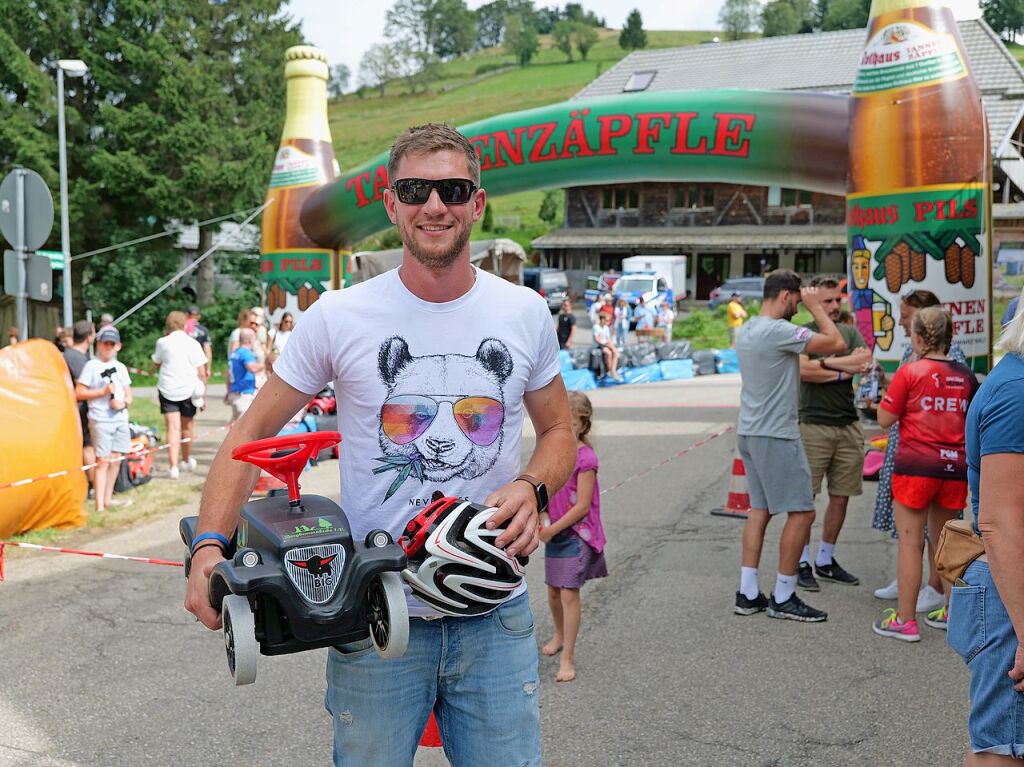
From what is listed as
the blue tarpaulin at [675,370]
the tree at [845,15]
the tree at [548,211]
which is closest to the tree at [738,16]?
the tree at [845,15]

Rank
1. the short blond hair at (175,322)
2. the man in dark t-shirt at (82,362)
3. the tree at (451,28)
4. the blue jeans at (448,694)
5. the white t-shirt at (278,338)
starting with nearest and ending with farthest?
1. the blue jeans at (448,694)
2. the man in dark t-shirt at (82,362)
3. the short blond hair at (175,322)
4. the white t-shirt at (278,338)
5. the tree at (451,28)

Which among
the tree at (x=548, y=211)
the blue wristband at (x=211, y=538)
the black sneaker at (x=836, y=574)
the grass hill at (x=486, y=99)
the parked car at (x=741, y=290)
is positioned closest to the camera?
the blue wristband at (x=211, y=538)

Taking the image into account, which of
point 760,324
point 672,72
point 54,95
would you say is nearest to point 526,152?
point 760,324

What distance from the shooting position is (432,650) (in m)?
2.24

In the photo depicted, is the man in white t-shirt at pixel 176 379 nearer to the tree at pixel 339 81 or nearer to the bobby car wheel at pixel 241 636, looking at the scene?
the bobby car wheel at pixel 241 636

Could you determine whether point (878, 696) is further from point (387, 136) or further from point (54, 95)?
point (387, 136)

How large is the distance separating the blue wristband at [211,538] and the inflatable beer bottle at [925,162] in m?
8.04

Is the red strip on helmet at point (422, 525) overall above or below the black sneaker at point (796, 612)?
above

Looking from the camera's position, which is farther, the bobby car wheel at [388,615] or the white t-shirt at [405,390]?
the white t-shirt at [405,390]

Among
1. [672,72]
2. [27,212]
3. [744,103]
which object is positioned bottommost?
[27,212]

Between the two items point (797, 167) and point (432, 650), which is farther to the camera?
point (797, 167)

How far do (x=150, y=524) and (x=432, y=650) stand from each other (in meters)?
6.39

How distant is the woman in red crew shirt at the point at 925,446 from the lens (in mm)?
5004

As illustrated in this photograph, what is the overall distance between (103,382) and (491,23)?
5076 inches
